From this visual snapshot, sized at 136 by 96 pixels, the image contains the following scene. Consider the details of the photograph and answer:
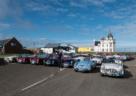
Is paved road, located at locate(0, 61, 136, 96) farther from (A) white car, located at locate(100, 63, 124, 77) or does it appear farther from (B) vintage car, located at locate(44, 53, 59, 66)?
(B) vintage car, located at locate(44, 53, 59, 66)

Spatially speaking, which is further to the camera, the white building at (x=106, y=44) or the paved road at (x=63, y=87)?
the white building at (x=106, y=44)

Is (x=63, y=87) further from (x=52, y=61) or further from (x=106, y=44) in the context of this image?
(x=106, y=44)

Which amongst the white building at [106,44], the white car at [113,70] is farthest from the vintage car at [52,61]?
the white building at [106,44]

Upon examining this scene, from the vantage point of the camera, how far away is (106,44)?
421ft

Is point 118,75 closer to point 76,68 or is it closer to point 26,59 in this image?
point 76,68

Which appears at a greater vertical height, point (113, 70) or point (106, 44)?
point (106, 44)

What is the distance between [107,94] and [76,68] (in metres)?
11.7

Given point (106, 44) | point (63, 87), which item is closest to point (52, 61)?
point (63, 87)

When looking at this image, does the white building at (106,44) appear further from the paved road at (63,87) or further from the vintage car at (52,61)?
the paved road at (63,87)

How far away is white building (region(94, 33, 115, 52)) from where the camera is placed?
126500 mm

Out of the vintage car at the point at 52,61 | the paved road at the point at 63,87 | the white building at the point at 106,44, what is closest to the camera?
the paved road at the point at 63,87

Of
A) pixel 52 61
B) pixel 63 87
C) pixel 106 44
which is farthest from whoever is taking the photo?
pixel 106 44

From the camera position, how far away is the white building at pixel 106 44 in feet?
415

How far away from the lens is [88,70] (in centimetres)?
2116
